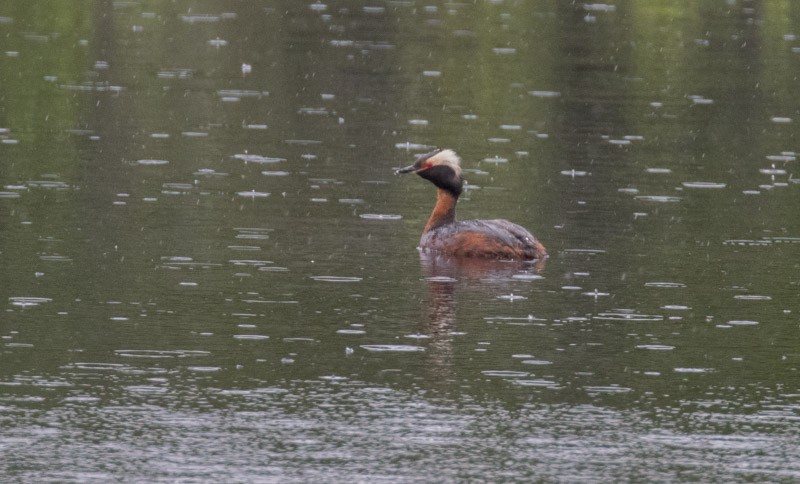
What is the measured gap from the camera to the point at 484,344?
14398mm

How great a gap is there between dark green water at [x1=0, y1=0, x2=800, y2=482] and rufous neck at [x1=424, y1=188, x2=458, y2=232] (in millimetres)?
339

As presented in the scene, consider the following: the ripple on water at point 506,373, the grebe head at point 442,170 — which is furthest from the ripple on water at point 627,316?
the grebe head at point 442,170

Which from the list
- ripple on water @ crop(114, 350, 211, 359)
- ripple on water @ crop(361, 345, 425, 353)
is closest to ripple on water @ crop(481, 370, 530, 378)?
ripple on water @ crop(361, 345, 425, 353)

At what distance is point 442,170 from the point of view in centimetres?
2053

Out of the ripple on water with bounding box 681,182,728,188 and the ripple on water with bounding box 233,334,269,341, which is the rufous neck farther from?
the ripple on water with bounding box 233,334,269,341

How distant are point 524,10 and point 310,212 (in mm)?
34128

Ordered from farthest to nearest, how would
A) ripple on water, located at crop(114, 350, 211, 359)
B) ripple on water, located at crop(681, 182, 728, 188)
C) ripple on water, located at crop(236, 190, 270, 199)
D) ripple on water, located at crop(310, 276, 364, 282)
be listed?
1. ripple on water, located at crop(681, 182, 728, 188)
2. ripple on water, located at crop(236, 190, 270, 199)
3. ripple on water, located at crop(310, 276, 364, 282)
4. ripple on water, located at crop(114, 350, 211, 359)

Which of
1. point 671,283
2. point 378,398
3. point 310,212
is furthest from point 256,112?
point 378,398

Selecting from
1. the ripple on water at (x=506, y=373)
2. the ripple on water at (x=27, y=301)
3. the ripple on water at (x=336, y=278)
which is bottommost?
the ripple on water at (x=506, y=373)

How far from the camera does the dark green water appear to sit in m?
11.5

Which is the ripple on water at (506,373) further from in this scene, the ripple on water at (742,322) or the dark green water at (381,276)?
the ripple on water at (742,322)

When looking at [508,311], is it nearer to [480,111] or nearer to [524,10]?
[480,111]

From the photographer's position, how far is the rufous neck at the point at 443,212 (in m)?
19.9

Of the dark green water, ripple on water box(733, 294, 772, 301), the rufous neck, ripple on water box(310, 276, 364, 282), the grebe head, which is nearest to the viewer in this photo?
the dark green water
